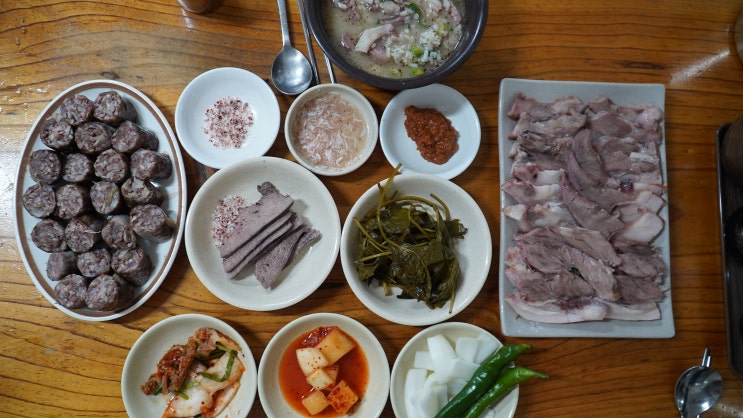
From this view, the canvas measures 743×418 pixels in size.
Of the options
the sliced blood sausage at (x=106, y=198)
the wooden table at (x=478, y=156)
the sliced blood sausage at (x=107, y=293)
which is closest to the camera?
the sliced blood sausage at (x=107, y=293)

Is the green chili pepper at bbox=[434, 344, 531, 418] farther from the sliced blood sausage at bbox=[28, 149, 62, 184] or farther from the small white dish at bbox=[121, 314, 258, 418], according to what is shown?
the sliced blood sausage at bbox=[28, 149, 62, 184]

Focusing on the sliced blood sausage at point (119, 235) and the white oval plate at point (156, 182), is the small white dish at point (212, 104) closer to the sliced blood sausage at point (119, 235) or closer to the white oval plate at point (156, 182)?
the white oval plate at point (156, 182)

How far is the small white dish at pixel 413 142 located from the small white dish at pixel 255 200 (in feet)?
1.50

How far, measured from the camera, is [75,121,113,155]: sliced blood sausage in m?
2.68

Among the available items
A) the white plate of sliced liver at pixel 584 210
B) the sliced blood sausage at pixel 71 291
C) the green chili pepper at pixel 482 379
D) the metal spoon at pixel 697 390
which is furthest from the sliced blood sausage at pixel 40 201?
the metal spoon at pixel 697 390

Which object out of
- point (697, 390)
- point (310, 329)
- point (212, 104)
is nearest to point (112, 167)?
point (212, 104)

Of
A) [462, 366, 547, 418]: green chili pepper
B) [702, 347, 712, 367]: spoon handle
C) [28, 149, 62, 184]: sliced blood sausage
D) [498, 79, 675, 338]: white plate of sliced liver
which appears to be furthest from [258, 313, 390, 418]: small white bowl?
[702, 347, 712, 367]: spoon handle

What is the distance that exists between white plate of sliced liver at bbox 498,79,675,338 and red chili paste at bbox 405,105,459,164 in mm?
296

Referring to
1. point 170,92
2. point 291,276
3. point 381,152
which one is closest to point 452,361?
point 291,276

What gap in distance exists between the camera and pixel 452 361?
262 cm

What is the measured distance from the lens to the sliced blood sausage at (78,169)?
268 cm

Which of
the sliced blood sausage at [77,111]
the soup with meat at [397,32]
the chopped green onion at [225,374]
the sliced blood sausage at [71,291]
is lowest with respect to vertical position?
the chopped green onion at [225,374]

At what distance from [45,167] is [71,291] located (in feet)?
2.15

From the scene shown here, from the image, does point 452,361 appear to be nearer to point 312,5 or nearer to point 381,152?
point 381,152
